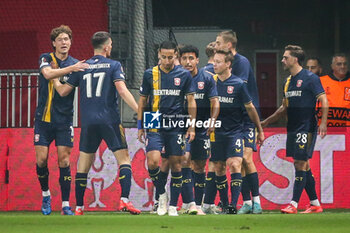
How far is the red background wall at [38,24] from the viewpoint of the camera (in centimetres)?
1330

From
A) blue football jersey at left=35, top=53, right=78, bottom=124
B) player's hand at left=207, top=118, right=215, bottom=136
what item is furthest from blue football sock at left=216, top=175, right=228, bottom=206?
blue football jersey at left=35, top=53, right=78, bottom=124

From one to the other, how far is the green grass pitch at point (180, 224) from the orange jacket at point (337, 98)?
106 inches

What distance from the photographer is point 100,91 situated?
8.05 m

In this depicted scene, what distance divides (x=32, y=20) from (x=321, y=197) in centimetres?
608

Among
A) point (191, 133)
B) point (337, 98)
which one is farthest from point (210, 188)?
point (337, 98)

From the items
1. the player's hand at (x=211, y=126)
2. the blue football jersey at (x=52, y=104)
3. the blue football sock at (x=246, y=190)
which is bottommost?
the blue football sock at (x=246, y=190)

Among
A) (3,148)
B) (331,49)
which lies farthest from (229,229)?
(331,49)

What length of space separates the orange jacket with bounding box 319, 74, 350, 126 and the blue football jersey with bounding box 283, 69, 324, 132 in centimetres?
154

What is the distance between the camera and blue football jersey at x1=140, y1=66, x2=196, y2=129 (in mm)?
8070

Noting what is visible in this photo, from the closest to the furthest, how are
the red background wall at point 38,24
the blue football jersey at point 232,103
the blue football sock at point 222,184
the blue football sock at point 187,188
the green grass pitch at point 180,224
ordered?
the green grass pitch at point 180,224, the blue football sock at point 187,188, the blue football jersey at point 232,103, the blue football sock at point 222,184, the red background wall at point 38,24

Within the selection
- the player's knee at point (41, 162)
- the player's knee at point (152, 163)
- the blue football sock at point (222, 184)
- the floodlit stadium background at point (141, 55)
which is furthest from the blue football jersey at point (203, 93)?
the floodlit stadium background at point (141, 55)

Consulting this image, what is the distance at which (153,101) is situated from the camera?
8133mm

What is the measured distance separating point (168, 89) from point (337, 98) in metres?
3.06

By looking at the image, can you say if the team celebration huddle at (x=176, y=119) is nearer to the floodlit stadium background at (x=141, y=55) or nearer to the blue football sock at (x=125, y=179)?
the blue football sock at (x=125, y=179)
